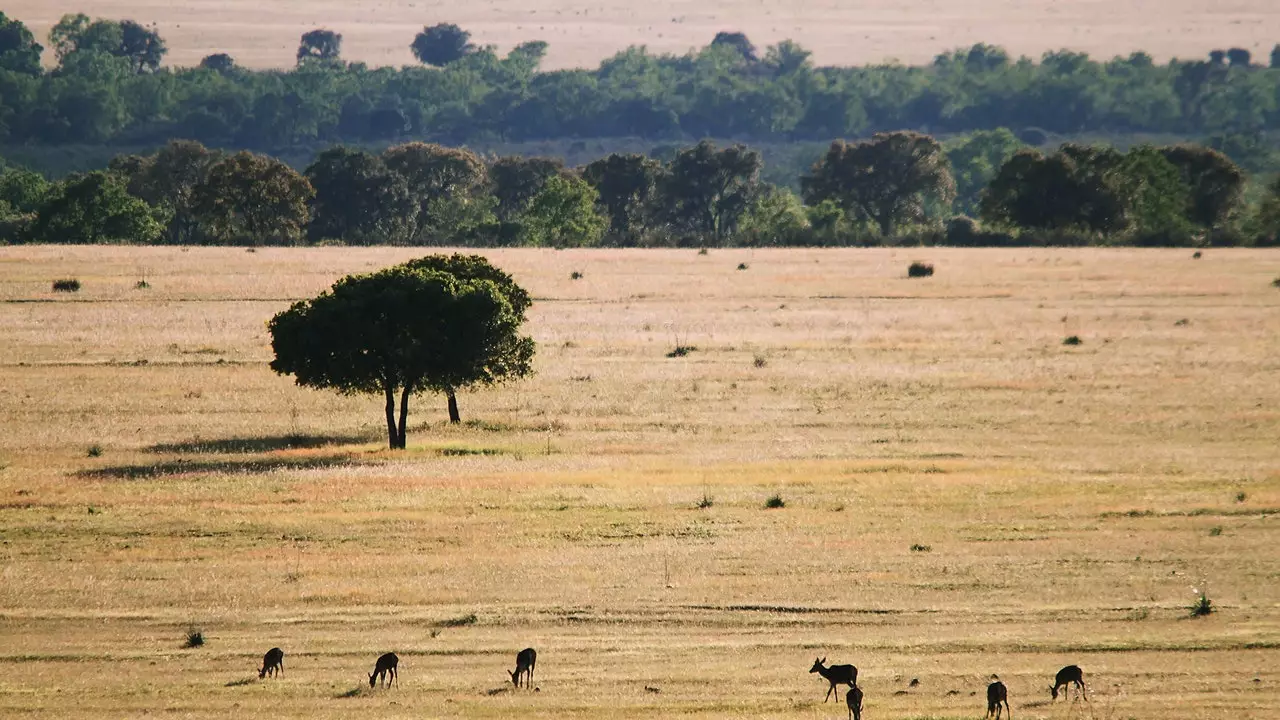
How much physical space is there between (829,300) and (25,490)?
184 ft

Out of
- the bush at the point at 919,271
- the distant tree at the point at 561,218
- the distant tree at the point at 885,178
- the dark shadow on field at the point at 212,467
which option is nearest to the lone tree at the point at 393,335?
the dark shadow on field at the point at 212,467

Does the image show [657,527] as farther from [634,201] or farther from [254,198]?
[634,201]

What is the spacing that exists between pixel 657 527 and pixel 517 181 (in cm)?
14411

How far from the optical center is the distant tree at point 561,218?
144 m

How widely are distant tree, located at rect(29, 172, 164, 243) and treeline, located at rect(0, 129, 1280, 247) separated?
112 mm

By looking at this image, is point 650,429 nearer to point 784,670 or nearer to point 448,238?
point 784,670

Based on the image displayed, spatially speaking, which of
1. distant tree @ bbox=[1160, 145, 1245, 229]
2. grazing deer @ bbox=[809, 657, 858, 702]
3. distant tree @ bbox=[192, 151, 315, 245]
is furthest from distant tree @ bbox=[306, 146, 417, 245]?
grazing deer @ bbox=[809, 657, 858, 702]

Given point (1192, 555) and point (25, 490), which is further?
point (25, 490)

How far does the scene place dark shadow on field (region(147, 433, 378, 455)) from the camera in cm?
4312

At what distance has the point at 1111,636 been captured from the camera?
955 inches

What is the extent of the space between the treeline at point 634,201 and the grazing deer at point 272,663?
361 feet

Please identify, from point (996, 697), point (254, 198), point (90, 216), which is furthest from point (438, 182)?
point (996, 697)

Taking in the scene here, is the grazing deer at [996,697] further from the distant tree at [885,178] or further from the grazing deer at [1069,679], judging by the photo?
the distant tree at [885,178]

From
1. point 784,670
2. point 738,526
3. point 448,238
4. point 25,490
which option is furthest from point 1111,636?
point 448,238
